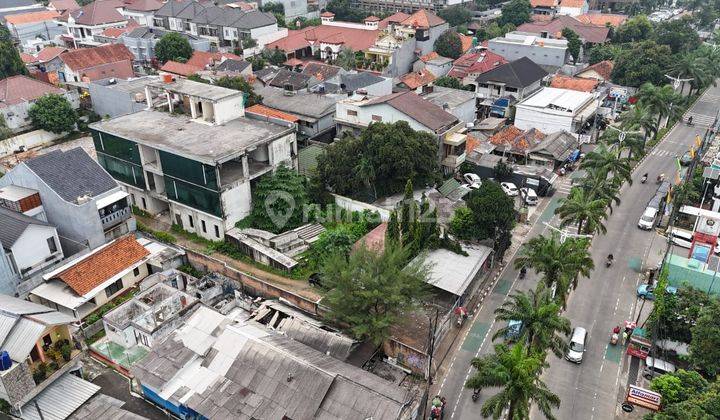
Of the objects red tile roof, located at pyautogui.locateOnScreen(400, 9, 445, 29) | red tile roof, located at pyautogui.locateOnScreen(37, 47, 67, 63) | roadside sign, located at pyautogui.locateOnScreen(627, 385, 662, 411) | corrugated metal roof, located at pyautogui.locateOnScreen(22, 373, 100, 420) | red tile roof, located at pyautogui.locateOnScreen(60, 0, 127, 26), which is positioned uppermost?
red tile roof, located at pyautogui.locateOnScreen(60, 0, 127, 26)

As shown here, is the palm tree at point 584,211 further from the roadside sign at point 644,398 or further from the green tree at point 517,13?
the green tree at point 517,13

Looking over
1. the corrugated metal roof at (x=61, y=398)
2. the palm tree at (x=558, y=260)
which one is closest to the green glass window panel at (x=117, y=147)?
the corrugated metal roof at (x=61, y=398)

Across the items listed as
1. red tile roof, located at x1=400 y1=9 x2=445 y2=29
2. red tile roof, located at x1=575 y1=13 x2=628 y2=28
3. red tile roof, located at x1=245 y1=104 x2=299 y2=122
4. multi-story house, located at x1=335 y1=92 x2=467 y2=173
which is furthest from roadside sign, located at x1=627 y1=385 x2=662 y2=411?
red tile roof, located at x1=575 y1=13 x2=628 y2=28

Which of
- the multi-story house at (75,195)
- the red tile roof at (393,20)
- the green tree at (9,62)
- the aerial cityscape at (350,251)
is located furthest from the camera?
the red tile roof at (393,20)

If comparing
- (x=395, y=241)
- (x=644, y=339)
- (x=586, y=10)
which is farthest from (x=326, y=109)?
(x=586, y=10)

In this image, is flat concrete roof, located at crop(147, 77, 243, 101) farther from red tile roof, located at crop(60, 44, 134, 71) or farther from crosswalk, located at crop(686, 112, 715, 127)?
crosswalk, located at crop(686, 112, 715, 127)

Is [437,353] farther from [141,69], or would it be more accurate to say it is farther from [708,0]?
[708,0]
